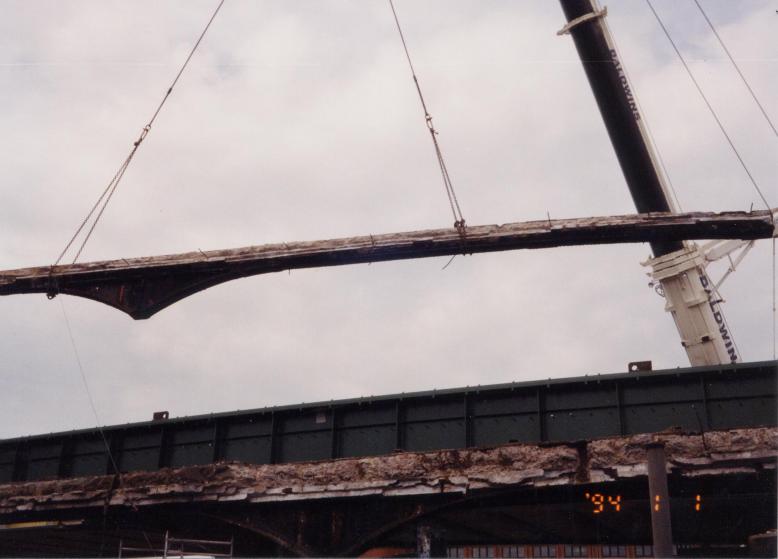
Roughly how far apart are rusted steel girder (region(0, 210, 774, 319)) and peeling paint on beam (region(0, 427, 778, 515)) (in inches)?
125

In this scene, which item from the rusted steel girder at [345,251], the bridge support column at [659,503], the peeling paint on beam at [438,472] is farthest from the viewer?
the peeling paint on beam at [438,472]

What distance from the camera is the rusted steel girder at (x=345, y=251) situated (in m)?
8.66

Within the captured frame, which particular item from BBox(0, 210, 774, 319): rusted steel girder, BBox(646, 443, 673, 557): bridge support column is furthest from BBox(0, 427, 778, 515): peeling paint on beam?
BBox(0, 210, 774, 319): rusted steel girder

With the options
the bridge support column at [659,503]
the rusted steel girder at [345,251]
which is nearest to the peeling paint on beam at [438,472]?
the bridge support column at [659,503]

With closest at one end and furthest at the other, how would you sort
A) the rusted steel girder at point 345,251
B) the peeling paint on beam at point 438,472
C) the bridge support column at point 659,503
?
the bridge support column at point 659,503
the rusted steel girder at point 345,251
the peeling paint on beam at point 438,472

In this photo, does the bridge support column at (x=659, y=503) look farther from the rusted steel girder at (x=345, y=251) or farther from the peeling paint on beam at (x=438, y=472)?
the rusted steel girder at (x=345, y=251)

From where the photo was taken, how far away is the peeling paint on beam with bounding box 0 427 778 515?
33.0 feet

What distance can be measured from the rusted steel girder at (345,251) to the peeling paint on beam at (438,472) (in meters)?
3.17

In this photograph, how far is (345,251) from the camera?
909 centimetres

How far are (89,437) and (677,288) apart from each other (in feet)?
43.2

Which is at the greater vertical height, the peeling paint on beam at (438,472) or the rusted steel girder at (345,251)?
the rusted steel girder at (345,251)

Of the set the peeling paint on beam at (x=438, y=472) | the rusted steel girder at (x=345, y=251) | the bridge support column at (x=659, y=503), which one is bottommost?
the bridge support column at (x=659, y=503)

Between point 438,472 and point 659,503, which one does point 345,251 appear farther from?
point 659,503

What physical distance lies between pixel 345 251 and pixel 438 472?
4.05m
